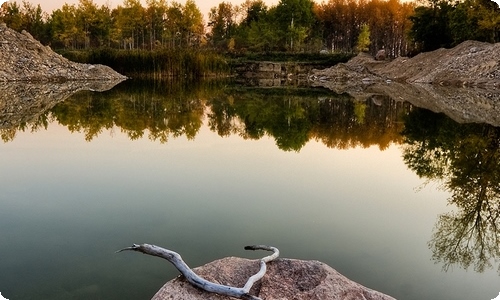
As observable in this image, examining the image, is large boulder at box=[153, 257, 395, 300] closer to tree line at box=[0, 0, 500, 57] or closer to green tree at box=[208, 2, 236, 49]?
tree line at box=[0, 0, 500, 57]

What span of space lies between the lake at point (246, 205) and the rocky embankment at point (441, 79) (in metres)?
5.44

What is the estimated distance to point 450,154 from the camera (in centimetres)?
854

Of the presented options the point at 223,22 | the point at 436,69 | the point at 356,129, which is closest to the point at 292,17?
the point at 223,22

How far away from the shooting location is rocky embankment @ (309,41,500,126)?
1608 cm

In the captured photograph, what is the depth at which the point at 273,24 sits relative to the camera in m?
55.3

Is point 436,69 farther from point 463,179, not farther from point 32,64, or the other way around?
point 463,179

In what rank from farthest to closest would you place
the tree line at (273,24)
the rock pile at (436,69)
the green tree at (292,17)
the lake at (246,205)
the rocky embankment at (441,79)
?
the green tree at (292,17)
the tree line at (273,24)
the rock pile at (436,69)
the rocky embankment at (441,79)
the lake at (246,205)

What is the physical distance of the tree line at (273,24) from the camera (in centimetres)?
3922

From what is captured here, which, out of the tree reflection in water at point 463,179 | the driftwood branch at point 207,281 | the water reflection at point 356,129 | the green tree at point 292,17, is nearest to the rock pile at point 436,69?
the green tree at point 292,17

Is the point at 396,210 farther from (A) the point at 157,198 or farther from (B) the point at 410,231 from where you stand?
(A) the point at 157,198

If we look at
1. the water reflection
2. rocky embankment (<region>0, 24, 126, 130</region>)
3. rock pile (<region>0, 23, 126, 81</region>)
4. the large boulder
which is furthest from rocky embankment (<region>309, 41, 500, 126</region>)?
rock pile (<region>0, 23, 126, 81</region>)

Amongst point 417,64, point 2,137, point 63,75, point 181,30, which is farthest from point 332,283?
point 181,30

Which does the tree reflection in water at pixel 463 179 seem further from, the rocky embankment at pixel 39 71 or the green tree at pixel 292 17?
the green tree at pixel 292 17

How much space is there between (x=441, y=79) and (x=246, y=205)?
28551 millimetres
